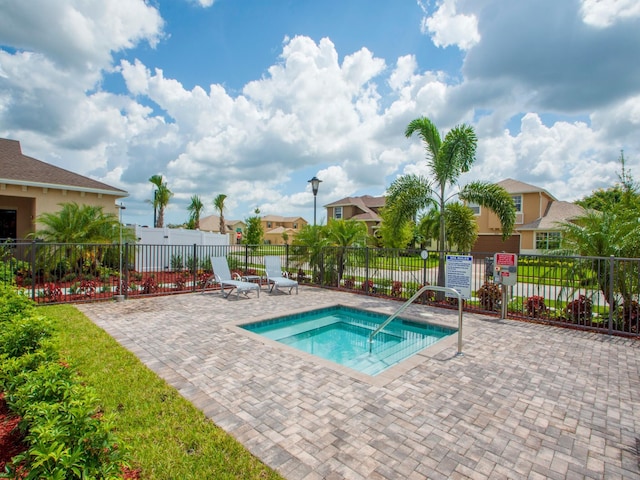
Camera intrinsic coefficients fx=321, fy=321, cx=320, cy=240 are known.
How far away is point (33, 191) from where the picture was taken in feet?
44.1

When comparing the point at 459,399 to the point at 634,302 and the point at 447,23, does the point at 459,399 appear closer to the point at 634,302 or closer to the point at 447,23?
the point at 634,302

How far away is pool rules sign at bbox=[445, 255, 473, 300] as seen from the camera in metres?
7.70

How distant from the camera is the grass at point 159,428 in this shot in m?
2.54

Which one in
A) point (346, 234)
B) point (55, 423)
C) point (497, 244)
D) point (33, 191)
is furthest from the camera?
point (497, 244)

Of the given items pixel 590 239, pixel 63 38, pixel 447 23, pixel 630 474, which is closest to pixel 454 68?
pixel 447 23

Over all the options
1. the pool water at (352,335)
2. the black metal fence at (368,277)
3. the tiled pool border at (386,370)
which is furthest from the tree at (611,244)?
the pool water at (352,335)

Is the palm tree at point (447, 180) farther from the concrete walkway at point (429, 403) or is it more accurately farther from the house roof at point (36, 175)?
the house roof at point (36, 175)

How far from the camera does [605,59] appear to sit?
905cm

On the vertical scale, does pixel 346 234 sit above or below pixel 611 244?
above

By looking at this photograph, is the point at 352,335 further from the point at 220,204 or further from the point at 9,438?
the point at 220,204

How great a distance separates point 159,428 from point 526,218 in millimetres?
33259

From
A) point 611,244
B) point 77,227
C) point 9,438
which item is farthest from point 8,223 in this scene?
point 611,244

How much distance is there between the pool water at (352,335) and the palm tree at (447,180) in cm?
320

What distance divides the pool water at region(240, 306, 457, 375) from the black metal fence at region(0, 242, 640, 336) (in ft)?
7.17
